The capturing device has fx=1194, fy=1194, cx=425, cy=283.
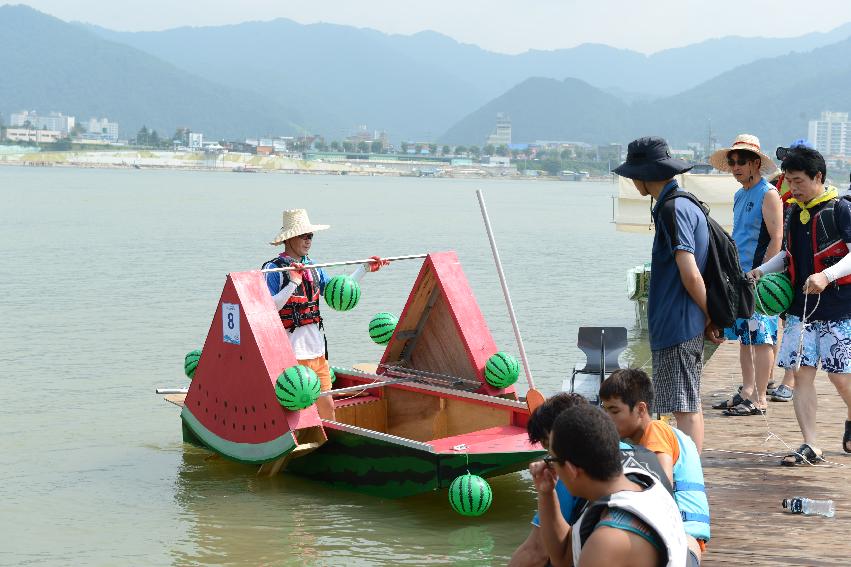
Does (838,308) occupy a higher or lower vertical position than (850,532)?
higher

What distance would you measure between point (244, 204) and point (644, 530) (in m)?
81.7

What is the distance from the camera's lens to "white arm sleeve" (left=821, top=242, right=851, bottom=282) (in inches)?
257

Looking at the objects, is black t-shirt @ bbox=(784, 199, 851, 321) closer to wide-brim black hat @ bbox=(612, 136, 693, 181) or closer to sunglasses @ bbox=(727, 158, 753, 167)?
sunglasses @ bbox=(727, 158, 753, 167)

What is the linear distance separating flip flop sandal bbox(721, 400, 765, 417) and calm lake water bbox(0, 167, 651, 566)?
1.61m

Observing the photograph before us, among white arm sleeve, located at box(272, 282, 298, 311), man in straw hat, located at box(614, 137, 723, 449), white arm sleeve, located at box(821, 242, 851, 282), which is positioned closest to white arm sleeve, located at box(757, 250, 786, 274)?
white arm sleeve, located at box(821, 242, 851, 282)

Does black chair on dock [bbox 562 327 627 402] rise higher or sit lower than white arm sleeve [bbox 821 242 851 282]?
lower

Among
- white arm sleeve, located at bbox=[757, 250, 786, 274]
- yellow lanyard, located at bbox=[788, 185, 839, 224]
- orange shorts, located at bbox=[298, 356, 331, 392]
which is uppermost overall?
yellow lanyard, located at bbox=[788, 185, 839, 224]

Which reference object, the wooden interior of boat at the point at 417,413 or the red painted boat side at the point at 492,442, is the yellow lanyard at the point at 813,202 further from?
the wooden interior of boat at the point at 417,413

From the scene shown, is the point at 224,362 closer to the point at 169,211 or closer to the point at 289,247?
the point at 289,247

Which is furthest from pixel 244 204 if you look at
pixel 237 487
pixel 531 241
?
pixel 237 487

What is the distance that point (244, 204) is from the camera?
83.7 meters

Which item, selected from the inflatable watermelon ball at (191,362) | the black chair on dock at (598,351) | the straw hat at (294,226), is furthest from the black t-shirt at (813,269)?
the inflatable watermelon ball at (191,362)

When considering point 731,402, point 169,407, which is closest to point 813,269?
point 731,402

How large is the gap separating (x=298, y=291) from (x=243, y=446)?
118 cm
